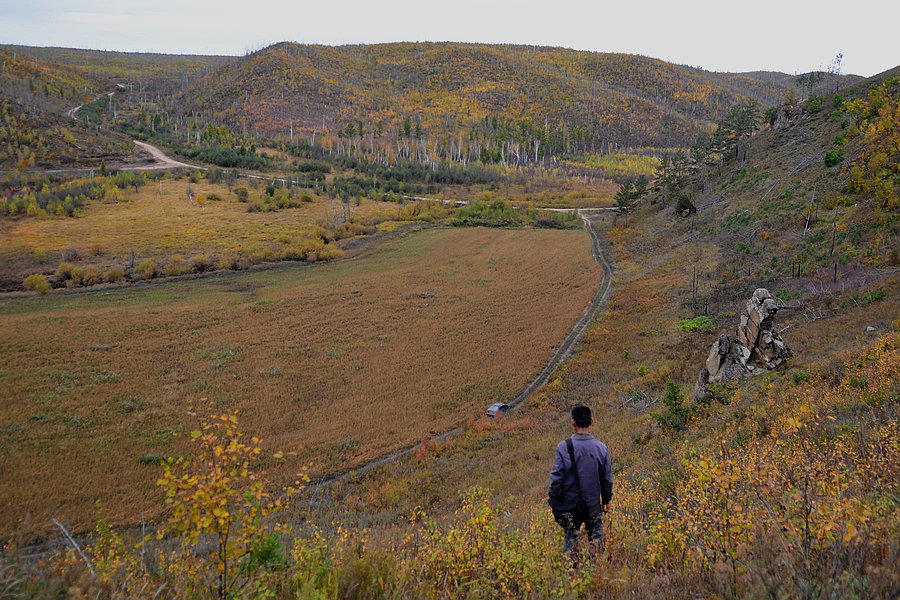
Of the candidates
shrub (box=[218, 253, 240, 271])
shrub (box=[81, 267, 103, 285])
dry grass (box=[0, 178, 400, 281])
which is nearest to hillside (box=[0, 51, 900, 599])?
shrub (box=[218, 253, 240, 271])

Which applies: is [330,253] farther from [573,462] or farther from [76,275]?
[573,462]

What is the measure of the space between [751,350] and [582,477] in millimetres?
→ 13244

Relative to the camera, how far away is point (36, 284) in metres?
36.4

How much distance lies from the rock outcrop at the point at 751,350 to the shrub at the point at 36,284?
45683 mm

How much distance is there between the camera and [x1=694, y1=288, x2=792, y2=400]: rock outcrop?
14359 mm

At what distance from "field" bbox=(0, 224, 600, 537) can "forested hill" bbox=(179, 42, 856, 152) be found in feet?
305

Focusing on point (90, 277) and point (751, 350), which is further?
point (90, 277)

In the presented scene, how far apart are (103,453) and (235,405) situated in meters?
4.77

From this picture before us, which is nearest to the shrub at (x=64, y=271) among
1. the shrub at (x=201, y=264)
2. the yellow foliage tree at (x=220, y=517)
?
the shrub at (x=201, y=264)

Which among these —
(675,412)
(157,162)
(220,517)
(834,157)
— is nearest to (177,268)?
(675,412)

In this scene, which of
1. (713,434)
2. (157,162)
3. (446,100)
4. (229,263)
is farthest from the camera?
(446,100)

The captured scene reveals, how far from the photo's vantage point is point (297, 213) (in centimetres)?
6431

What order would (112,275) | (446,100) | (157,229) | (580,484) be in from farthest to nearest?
(446,100) < (157,229) < (112,275) < (580,484)

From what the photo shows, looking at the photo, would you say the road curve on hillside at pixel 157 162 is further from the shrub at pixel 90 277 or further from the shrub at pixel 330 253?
the shrub at pixel 330 253
